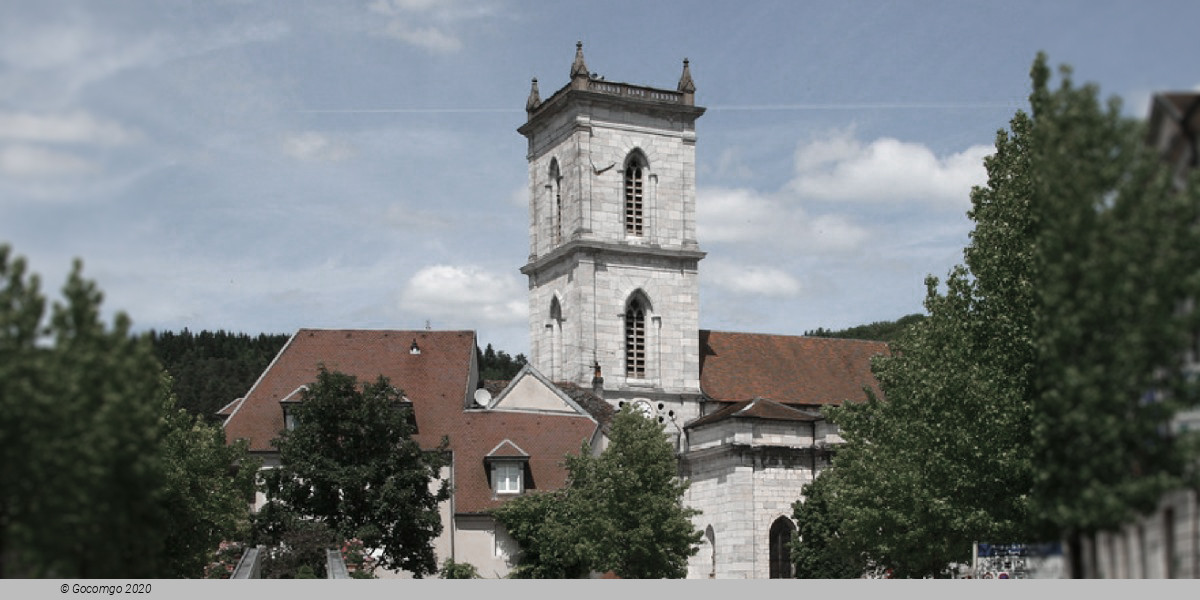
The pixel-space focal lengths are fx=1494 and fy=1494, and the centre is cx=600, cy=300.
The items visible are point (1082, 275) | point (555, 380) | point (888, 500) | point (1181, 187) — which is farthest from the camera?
point (555, 380)

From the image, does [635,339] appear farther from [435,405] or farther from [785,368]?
[435,405]

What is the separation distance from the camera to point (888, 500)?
1197 inches

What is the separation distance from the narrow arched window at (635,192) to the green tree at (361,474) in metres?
22.6

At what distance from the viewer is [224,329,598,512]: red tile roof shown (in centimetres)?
4744

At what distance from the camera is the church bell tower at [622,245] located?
59.4 metres

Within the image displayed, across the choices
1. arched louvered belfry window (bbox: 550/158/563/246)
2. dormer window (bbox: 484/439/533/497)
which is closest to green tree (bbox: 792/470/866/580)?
dormer window (bbox: 484/439/533/497)

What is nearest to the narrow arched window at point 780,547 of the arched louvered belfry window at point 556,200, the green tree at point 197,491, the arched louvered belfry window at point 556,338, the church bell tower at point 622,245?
the church bell tower at point 622,245

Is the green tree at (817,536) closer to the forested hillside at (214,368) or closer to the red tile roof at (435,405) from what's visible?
the red tile roof at (435,405)

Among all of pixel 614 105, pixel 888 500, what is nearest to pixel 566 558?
pixel 888 500

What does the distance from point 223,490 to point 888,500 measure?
16797 millimetres

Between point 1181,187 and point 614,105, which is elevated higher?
point 614,105

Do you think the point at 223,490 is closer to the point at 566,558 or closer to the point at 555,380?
the point at 566,558

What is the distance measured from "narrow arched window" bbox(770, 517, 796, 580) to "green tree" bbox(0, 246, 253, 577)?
42518 mm

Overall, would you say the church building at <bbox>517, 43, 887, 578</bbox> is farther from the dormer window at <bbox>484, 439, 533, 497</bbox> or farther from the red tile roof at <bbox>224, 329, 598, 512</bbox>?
the dormer window at <bbox>484, 439, 533, 497</bbox>
